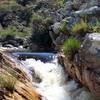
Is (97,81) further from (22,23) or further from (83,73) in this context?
(22,23)

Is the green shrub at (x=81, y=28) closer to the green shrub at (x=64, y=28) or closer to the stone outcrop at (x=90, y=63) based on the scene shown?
the stone outcrop at (x=90, y=63)

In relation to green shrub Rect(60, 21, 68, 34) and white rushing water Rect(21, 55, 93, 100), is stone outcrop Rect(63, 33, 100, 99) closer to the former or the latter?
white rushing water Rect(21, 55, 93, 100)

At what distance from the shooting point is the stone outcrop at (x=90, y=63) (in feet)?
33.9

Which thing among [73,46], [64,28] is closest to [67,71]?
[73,46]

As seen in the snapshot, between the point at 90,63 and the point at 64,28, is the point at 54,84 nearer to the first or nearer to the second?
the point at 90,63

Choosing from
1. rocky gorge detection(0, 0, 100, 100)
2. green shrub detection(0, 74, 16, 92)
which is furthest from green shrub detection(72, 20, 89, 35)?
A: green shrub detection(0, 74, 16, 92)

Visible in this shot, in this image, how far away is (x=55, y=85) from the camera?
13.3 m

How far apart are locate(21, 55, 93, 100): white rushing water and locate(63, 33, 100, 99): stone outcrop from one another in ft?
1.81

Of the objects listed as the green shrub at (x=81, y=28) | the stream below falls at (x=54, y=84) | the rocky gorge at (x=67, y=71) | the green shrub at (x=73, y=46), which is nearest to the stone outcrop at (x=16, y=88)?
the rocky gorge at (x=67, y=71)

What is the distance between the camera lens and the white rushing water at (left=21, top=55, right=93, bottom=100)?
11.7m

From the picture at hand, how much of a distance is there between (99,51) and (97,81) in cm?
85

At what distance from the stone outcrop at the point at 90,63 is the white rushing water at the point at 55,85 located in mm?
550

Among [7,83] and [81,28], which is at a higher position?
[7,83]

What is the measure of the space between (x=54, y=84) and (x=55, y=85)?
0.48 ft
